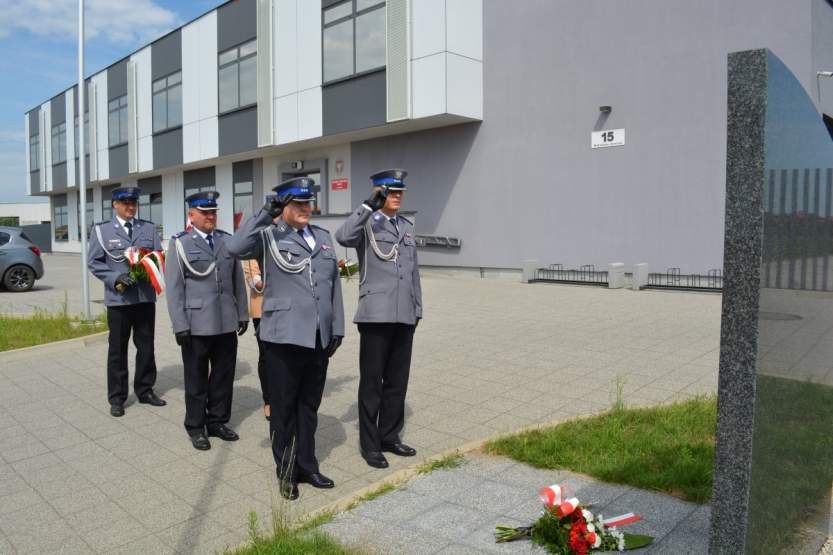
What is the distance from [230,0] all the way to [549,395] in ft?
71.2

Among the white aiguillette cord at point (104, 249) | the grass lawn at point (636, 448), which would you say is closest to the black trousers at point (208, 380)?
the white aiguillette cord at point (104, 249)

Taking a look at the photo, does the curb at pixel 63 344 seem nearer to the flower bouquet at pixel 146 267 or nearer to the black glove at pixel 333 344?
the flower bouquet at pixel 146 267

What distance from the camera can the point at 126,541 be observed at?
3.72m

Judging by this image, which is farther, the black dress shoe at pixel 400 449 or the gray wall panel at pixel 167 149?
the gray wall panel at pixel 167 149

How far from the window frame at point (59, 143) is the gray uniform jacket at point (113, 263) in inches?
1436

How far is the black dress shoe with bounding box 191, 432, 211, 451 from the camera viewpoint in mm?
5258

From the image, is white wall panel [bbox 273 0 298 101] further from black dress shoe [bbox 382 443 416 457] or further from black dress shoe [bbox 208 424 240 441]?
black dress shoe [bbox 382 443 416 457]

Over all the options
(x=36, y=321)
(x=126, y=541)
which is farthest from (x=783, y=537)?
(x=36, y=321)

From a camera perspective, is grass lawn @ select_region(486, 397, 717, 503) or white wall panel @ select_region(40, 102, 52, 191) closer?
grass lawn @ select_region(486, 397, 717, 503)

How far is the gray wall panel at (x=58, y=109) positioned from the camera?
127ft

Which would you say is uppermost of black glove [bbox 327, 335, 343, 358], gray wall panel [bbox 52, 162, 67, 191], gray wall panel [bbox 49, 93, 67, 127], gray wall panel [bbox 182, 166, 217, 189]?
gray wall panel [bbox 49, 93, 67, 127]

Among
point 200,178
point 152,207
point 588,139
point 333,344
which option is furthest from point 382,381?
point 152,207

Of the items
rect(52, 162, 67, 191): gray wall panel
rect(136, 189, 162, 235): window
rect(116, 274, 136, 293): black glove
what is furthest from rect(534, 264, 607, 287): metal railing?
rect(52, 162, 67, 191): gray wall panel

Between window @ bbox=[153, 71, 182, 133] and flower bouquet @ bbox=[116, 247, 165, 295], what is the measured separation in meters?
22.8
